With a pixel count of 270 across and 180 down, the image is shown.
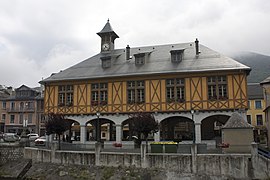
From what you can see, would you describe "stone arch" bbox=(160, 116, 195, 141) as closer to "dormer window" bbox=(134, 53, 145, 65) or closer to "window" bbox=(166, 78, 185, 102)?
"window" bbox=(166, 78, 185, 102)

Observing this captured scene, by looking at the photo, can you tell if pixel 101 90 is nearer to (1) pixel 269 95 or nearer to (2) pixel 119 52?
(2) pixel 119 52

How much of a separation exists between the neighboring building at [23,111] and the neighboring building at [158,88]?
71.7 feet

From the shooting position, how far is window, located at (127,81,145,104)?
26375 mm

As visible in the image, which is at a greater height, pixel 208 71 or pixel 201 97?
pixel 208 71

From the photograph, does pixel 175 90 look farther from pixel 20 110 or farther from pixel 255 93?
pixel 20 110

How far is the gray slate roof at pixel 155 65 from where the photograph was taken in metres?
25.2

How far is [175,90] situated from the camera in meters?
25.5

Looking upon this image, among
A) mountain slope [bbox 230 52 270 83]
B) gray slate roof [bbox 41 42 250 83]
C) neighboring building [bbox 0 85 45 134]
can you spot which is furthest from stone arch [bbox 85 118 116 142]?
mountain slope [bbox 230 52 270 83]

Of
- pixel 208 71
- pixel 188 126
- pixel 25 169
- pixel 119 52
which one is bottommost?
pixel 25 169

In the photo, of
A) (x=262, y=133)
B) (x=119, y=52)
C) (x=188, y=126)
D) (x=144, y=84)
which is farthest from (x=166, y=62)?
(x=262, y=133)

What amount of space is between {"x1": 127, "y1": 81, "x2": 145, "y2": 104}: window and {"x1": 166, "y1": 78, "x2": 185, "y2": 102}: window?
2.19 metres

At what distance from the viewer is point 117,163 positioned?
770 inches

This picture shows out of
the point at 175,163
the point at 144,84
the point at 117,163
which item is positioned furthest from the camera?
the point at 144,84

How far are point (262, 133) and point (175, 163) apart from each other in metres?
27.5
